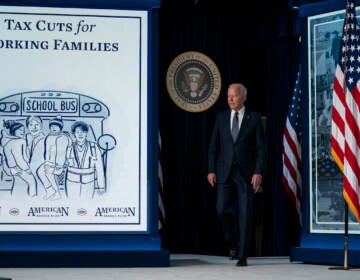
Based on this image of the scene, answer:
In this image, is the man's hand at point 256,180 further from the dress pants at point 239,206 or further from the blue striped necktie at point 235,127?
the blue striped necktie at point 235,127

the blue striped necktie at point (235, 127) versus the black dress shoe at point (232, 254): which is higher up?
the blue striped necktie at point (235, 127)

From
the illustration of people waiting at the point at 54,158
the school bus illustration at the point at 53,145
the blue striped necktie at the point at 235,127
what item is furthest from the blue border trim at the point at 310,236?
the illustration of people waiting at the point at 54,158

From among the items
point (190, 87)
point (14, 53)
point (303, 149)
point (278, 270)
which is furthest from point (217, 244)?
point (14, 53)

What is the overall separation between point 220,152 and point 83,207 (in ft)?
4.73

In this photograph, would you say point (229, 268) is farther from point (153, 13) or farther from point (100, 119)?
point (153, 13)

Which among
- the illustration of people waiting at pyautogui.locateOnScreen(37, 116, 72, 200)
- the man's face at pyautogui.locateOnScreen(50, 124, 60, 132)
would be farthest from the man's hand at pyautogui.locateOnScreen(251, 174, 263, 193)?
the man's face at pyautogui.locateOnScreen(50, 124, 60, 132)

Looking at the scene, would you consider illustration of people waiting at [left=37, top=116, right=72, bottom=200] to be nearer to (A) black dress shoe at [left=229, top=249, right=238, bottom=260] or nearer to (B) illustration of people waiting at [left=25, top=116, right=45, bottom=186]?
(B) illustration of people waiting at [left=25, top=116, right=45, bottom=186]

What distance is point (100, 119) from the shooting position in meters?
7.86

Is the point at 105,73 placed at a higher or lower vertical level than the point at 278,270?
higher

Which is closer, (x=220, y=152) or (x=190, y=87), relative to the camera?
(x=220, y=152)

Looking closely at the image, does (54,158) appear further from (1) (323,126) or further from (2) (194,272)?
(1) (323,126)

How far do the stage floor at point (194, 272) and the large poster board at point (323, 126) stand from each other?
0.52 m

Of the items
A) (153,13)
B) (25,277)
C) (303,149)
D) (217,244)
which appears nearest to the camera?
(25,277)

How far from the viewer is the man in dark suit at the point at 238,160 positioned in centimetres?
812
